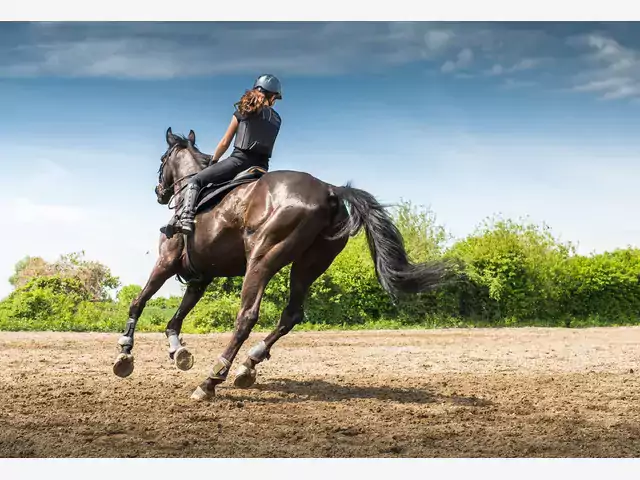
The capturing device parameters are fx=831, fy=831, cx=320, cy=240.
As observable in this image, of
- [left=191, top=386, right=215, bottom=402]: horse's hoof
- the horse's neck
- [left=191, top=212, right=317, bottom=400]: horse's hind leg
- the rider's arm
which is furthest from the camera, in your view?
the horse's neck

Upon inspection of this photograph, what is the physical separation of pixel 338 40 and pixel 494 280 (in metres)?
10.3

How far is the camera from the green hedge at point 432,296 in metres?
16.2

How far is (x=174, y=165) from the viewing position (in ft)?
27.3

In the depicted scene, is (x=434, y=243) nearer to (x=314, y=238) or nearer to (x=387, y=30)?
(x=387, y=30)

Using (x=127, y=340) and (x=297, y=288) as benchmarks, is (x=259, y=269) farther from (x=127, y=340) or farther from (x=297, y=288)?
Result: (x=127, y=340)

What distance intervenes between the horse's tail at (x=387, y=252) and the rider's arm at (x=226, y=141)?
3.55 feet

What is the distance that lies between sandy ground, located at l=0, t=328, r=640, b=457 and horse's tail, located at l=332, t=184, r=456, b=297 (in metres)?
1.07

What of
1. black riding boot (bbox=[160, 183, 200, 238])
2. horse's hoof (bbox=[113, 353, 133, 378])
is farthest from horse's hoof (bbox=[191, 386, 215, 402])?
black riding boot (bbox=[160, 183, 200, 238])

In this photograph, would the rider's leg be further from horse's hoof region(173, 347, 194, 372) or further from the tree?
the tree

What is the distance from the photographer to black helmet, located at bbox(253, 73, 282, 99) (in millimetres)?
7434

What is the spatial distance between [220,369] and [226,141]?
82.4 inches

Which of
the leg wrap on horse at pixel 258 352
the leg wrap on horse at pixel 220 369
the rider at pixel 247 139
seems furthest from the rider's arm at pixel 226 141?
the leg wrap on horse at pixel 220 369

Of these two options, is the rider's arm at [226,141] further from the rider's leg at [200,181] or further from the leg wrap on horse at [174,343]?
the leg wrap on horse at [174,343]

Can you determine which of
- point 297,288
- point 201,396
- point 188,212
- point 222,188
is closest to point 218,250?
point 188,212
